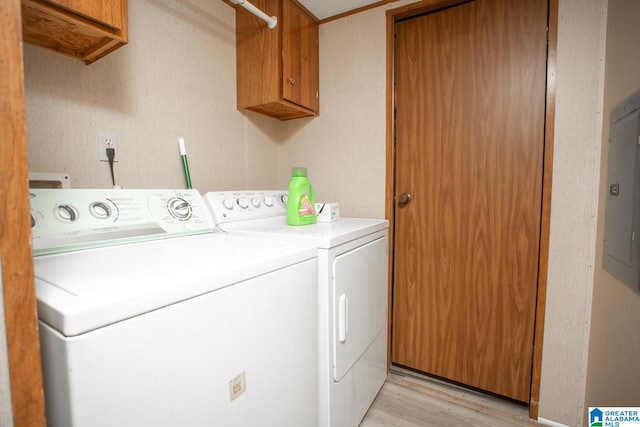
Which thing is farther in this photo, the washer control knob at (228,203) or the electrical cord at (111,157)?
the washer control knob at (228,203)

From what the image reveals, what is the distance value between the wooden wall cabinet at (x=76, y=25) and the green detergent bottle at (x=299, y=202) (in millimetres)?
869

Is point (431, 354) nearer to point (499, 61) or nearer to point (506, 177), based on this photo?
point (506, 177)

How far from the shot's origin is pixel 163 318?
2.00 feet

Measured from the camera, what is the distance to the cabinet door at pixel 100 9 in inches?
34.5

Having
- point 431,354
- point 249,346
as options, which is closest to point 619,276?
point 431,354

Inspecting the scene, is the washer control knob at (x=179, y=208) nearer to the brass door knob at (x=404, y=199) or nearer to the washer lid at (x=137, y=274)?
the washer lid at (x=137, y=274)

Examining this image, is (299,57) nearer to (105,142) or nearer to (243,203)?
(243,203)

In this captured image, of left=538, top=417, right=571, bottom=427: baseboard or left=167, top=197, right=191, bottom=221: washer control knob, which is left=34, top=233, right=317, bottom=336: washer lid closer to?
left=167, top=197, right=191, bottom=221: washer control knob

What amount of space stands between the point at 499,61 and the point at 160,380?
6.55 feet

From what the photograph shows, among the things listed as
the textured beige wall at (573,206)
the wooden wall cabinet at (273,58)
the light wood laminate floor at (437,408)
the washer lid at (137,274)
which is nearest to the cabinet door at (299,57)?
the wooden wall cabinet at (273,58)

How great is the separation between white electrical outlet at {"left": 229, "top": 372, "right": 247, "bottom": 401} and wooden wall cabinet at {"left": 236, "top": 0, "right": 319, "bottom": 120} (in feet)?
4.72

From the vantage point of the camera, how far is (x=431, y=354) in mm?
1860

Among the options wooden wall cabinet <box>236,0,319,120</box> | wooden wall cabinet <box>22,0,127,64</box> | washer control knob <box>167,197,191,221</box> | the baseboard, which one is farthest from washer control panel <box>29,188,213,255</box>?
the baseboard

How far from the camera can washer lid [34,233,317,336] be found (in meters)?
0.52
